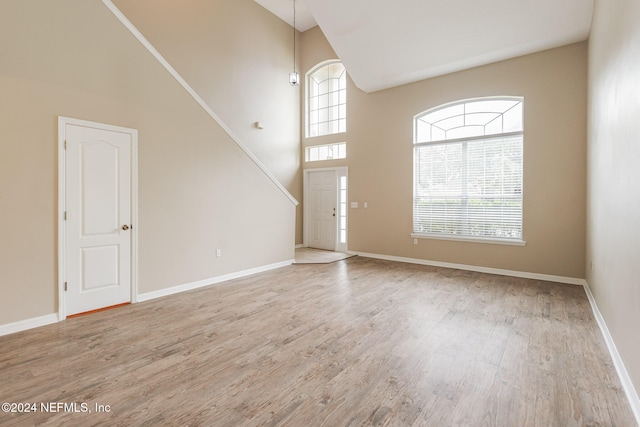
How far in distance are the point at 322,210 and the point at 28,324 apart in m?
5.74

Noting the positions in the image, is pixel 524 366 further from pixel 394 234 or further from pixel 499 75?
pixel 499 75

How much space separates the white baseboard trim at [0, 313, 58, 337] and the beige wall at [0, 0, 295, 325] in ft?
0.14

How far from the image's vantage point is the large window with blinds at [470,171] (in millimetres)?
5062

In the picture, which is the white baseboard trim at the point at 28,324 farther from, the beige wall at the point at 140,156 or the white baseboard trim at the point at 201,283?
the white baseboard trim at the point at 201,283

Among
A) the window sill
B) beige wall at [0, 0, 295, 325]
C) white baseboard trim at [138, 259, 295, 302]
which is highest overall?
beige wall at [0, 0, 295, 325]

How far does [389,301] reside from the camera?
3818 millimetres

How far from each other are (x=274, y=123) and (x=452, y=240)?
16.0ft

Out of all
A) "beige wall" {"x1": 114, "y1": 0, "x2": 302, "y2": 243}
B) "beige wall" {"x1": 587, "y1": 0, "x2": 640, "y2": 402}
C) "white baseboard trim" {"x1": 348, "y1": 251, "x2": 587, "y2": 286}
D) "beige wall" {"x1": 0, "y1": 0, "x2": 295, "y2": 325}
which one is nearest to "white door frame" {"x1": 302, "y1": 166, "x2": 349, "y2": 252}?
"beige wall" {"x1": 114, "y1": 0, "x2": 302, "y2": 243}

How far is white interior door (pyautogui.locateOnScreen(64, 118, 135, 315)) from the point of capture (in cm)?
328

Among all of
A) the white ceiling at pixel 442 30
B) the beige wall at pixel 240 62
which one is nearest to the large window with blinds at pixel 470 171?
the white ceiling at pixel 442 30

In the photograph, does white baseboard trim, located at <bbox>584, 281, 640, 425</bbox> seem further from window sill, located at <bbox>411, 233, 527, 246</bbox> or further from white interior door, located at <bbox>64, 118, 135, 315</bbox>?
white interior door, located at <bbox>64, 118, 135, 315</bbox>

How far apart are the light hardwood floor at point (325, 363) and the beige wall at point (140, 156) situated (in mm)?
610

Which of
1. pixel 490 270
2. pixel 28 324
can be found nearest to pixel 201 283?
pixel 28 324

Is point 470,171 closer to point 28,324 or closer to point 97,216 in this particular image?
point 97,216
